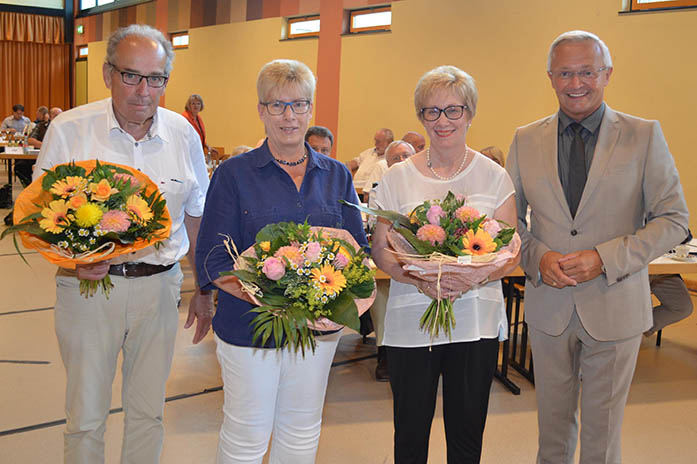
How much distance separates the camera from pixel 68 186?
73.2 inches

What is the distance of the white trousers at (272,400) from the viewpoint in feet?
6.46

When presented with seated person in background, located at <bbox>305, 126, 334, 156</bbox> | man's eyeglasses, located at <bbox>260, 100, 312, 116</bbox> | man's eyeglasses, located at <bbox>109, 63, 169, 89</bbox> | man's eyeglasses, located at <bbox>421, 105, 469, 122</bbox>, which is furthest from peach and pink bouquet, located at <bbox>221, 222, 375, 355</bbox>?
seated person in background, located at <bbox>305, 126, 334, 156</bbox>

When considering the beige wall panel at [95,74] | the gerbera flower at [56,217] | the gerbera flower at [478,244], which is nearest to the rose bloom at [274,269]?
the gerbera flower at [478,244]

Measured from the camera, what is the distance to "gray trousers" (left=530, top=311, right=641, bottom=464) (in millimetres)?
2277

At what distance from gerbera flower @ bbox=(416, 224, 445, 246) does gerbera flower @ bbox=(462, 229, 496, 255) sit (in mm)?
70

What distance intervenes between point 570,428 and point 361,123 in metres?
8.59

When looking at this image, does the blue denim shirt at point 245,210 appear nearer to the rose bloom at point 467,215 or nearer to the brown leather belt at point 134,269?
the brown leather belt at point 134,269

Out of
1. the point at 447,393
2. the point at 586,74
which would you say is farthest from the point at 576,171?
the point at 447,393

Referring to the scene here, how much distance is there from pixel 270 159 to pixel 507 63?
23.0 ft

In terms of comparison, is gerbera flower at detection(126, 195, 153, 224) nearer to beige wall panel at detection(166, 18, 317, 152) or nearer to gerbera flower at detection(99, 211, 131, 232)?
gerbera flower at detection(99, 211, 131, 232)

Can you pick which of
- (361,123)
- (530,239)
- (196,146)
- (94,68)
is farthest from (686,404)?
(94,68)

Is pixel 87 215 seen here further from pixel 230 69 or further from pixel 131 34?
pixel 230 69

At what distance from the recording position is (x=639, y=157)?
222 cm

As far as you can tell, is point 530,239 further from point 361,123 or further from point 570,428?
point 361,123
